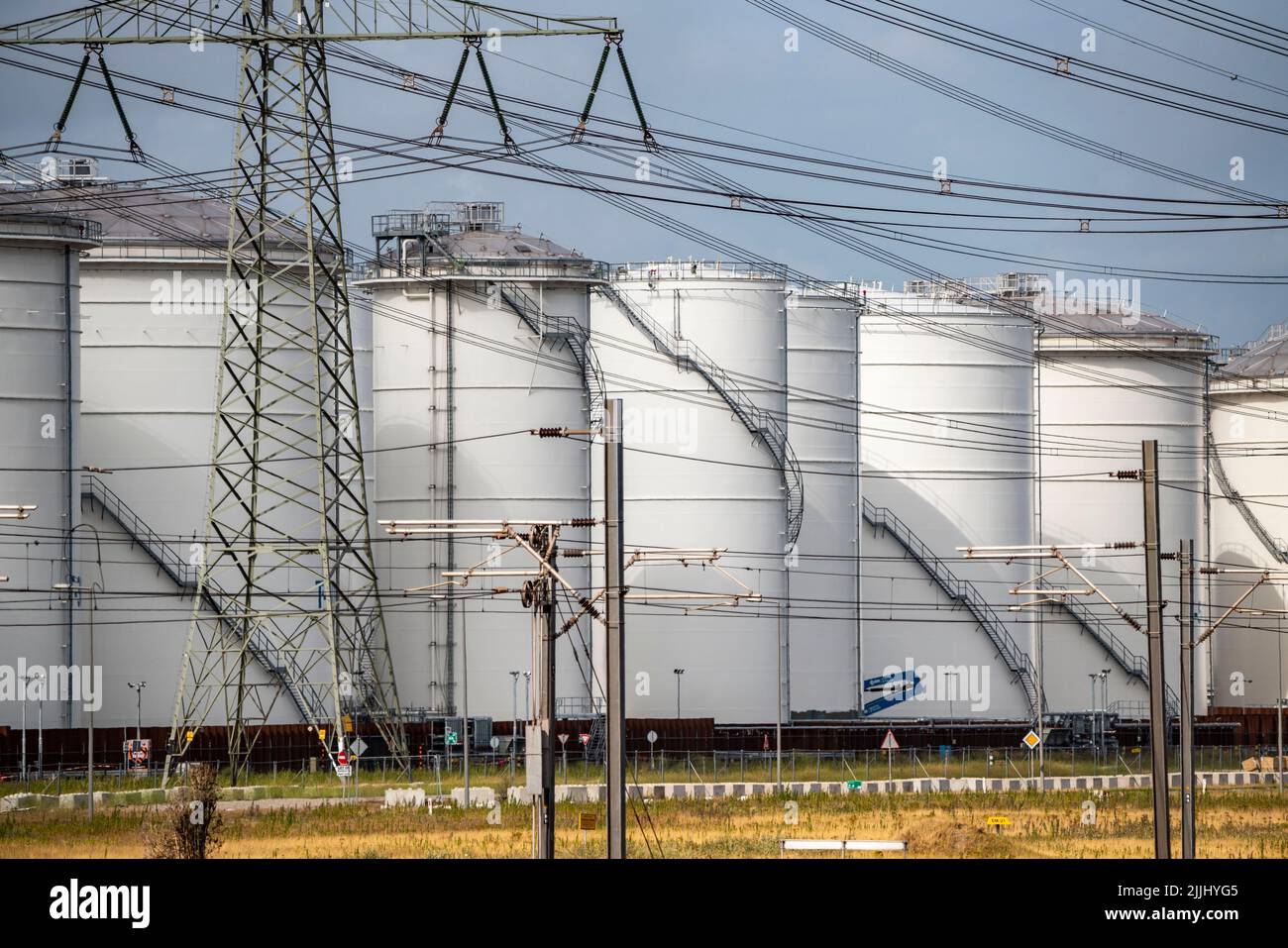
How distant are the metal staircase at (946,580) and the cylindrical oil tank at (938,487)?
38 mm

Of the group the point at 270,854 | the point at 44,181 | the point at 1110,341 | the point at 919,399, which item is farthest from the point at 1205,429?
the point at 270,854

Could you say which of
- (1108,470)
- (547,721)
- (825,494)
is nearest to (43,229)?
(825,494)

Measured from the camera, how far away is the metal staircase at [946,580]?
7231cm

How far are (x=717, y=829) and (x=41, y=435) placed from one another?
2287 cm

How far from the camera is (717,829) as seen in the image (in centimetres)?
4269

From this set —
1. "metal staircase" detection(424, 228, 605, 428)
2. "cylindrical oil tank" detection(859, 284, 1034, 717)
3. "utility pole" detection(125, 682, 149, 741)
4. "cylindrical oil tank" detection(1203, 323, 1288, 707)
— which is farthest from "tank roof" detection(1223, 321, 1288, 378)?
"utility pole" detection(125, 682, 149, 741)

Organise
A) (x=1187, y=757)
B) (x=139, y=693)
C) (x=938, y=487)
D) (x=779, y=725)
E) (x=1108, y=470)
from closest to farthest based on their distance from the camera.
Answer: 1. (x=1187, y=757)
2. (x=779, y=725)
3. (x=139, y=693)
4. (x=938, y=487)
5. (x=1108, y=470)

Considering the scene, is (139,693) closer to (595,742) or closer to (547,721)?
(595,742)

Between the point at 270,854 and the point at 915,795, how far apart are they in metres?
22.5

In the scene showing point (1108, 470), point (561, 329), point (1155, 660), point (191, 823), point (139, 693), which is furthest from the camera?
point (1108, 470)

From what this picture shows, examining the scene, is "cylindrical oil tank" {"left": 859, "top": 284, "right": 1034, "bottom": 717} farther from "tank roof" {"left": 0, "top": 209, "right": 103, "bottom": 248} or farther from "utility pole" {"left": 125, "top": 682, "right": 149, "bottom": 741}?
"tank roof" {"left": 0, "top": 209, "right": 103, "bottom": 248}

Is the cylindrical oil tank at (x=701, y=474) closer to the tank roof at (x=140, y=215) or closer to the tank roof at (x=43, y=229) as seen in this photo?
the tank roof at (x=140, y=215)

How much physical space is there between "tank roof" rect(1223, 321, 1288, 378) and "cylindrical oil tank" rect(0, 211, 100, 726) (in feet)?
173
